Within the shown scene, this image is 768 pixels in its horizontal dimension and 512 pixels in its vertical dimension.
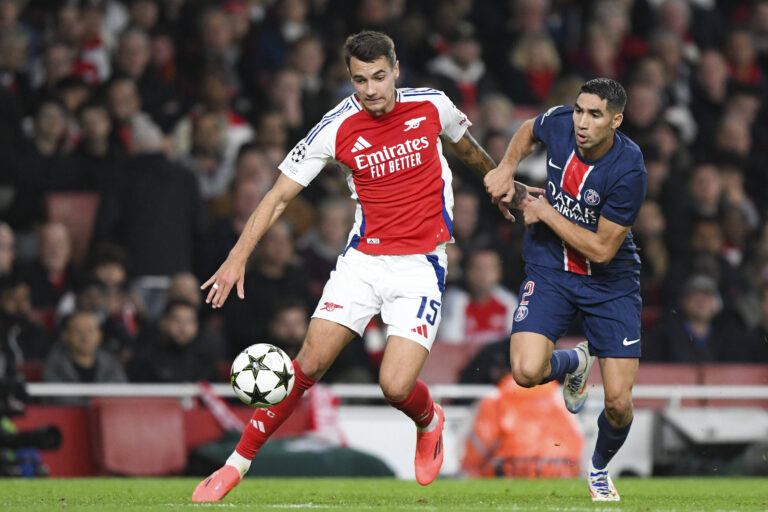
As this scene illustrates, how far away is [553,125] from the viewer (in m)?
7.41

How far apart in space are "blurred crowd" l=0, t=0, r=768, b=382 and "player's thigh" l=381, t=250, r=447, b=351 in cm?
352

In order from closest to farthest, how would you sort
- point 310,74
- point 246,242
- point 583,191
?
1. point 246,242
2. point 583,191
3. point 310,74

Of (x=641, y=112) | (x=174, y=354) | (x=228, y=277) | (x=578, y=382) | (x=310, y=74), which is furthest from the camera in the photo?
(x=641, y=112)

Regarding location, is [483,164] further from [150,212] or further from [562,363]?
[150,212]

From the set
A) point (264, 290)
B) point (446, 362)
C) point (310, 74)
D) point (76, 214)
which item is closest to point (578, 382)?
point (446, 362)

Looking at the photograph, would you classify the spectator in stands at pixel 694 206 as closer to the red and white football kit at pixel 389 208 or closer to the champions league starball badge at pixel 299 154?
the red and white football kit at pixel 389 208

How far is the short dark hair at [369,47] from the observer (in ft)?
22.1

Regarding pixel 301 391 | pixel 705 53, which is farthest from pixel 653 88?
pixel 301 391

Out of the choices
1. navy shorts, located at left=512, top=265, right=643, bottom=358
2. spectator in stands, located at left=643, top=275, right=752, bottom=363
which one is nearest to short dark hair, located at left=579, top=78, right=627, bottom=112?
navy shorts, located at left=512, top=265, right=643, bottom=358

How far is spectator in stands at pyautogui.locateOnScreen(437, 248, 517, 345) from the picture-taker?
11.3m

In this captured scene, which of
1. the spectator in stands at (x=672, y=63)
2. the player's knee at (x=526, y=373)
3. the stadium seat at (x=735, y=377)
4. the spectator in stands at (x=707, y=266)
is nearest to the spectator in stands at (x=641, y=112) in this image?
the spectator in stands at (x=672, y=63)

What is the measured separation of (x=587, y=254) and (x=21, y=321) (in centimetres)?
501

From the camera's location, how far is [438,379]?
11.1m

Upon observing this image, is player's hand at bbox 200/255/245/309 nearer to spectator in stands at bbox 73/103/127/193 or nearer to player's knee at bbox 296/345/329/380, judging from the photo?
player's knee at bbox 296/345/329/380
